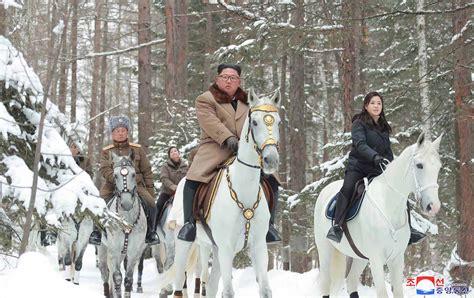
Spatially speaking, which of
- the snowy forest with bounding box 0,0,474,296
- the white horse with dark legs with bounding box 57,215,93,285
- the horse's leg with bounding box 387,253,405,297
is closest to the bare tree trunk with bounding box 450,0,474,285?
the snowy forest with bounding box 0,0,474,296

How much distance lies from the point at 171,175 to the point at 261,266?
269 inches

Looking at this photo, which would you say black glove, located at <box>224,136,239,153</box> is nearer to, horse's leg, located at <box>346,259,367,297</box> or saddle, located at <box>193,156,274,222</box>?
saddle, located at <box>193,156,274,222</box>

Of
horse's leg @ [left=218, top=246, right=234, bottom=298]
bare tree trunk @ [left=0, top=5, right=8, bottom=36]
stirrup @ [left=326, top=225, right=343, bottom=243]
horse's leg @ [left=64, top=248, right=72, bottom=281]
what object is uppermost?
bare tree trunk @ [left=0, top=5, right=8, bottom=36]

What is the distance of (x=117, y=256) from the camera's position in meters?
9.77

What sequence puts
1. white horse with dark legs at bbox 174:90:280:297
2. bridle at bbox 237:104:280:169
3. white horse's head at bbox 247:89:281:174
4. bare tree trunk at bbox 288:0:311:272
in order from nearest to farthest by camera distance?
white horse's head at bbox 247:89:281:174
bridle at bbox 237:104:280:169
white horse with dark legs at bbox 174:90:280:297
bare tree trunk at bbox 288:0:311:272

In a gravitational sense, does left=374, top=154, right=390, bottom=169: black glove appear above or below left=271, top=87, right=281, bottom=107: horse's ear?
below

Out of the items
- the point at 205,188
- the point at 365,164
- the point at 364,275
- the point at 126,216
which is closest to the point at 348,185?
the point at 365,164

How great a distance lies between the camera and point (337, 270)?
9156mm

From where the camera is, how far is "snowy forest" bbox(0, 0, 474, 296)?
647 cm

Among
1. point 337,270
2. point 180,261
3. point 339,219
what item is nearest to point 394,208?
point 339,219

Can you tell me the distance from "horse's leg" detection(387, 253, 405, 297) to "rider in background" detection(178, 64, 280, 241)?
154cm

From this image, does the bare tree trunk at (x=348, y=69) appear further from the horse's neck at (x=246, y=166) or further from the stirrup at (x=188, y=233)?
the horse's neck at (x=246, y=166)

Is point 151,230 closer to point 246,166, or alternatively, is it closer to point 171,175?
point 171,175

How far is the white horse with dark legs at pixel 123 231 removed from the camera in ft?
31.9
